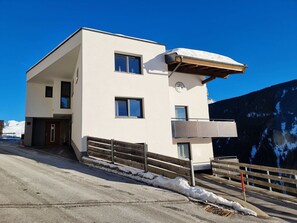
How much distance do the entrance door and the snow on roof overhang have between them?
11.1 m

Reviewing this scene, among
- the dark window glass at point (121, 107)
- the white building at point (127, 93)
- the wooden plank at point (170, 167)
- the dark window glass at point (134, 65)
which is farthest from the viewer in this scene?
the dark window glass at point (134, 65)

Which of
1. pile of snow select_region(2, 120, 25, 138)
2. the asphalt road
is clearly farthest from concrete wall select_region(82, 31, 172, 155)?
pile of snow select_region(2, 120, 25, 138)

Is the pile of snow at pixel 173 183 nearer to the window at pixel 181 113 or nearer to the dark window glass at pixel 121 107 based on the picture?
the dark window glass at pixel 121 107

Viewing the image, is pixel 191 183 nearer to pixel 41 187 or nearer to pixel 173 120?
pixel 41 187

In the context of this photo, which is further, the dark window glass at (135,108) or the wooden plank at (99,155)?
the dark window glass at (135,108)

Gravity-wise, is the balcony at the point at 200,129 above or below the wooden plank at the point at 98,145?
above

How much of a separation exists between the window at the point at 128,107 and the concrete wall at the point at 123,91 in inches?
13.3

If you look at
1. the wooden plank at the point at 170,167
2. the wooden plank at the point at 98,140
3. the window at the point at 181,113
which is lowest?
the wooden plank at the point at 170,167

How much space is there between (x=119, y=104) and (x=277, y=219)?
9505mm

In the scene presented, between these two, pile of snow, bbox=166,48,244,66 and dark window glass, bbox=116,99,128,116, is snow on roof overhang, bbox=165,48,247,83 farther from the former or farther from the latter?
dark window glass, bbox=116,99,128,116

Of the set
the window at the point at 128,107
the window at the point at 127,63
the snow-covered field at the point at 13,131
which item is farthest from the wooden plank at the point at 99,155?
the snow-covered field at the point at 13,131

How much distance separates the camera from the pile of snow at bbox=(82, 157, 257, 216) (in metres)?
6.95

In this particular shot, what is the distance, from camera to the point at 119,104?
44.8ft

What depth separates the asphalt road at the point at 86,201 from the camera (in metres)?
4.86
